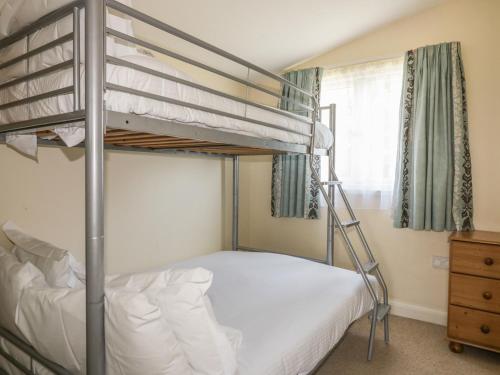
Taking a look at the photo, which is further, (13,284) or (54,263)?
(54,263)

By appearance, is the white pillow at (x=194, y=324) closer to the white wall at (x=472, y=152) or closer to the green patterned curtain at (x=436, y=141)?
the green patterned curtain at (x=436, y=141)

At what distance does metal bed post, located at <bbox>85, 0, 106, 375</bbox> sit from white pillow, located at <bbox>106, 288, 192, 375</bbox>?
4 centimetres

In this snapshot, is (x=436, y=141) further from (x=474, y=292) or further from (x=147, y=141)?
(x=147, y=141)

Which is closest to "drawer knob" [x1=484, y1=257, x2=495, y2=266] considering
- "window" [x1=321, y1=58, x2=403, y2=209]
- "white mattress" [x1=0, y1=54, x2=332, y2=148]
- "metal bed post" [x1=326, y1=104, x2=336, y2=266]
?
"window" [x1=321, y1=58, x2=403, y2=209]

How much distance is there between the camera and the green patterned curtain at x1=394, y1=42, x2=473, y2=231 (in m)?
2.64

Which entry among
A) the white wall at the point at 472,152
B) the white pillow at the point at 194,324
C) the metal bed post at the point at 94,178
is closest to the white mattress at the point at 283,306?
the white pillow at the point at 194,324

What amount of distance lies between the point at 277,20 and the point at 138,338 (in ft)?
7.95

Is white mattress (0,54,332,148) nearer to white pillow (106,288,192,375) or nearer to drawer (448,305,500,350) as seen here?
white pillow (106,288,192,375)

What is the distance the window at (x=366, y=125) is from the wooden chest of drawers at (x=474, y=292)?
0.81 metres

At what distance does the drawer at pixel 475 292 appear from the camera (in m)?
2.24

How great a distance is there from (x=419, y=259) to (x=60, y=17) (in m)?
3.00

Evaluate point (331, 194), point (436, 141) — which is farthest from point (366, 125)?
point (331, 194)

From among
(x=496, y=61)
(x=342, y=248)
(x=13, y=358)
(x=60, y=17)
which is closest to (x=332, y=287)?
(x=342, y=248)

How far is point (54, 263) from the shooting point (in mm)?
1399
